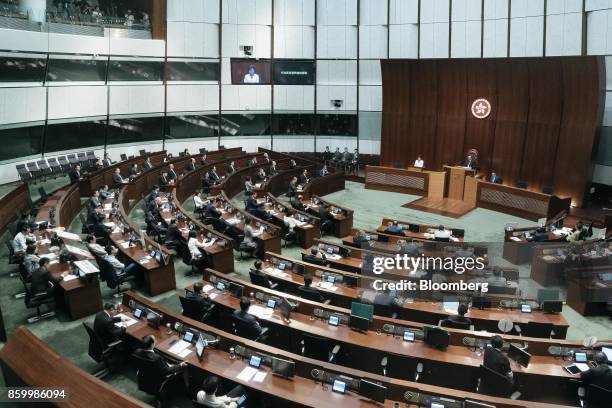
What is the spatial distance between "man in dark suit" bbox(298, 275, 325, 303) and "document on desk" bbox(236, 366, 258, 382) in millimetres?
2359

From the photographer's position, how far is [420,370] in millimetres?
6406

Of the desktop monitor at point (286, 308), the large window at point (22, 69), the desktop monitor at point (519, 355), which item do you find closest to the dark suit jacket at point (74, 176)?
the large window at point (22, 69)

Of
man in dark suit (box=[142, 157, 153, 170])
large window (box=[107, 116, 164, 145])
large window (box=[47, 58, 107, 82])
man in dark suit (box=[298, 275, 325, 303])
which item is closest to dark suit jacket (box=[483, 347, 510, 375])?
man in dark suit (box=[298, 275, 325, 303])

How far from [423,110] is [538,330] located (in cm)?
1345

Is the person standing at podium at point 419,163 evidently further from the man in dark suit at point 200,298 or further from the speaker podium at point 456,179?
the man in dark suit at point 200,298

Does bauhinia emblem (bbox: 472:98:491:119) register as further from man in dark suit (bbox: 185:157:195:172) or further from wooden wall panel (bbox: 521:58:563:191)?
man in dark suit (bbox: 185:157:195:172)

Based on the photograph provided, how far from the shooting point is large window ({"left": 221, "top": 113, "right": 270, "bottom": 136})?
76.6 feet

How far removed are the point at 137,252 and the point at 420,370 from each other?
250 inches

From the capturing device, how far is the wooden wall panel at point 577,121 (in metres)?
15.1

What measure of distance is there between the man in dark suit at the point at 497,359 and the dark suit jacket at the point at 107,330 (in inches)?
191

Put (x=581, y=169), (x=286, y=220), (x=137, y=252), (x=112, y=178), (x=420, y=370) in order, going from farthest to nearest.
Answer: (x=112, y=178) → (x=581, y=169) → (x=286, y=220) → (x=137, y=252) → (x=420, y=370)

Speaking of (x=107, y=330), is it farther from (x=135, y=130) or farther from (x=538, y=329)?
(x=135, y=130)

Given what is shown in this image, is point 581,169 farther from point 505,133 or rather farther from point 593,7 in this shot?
point 593,7

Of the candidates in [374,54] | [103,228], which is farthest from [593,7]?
[103,228]
